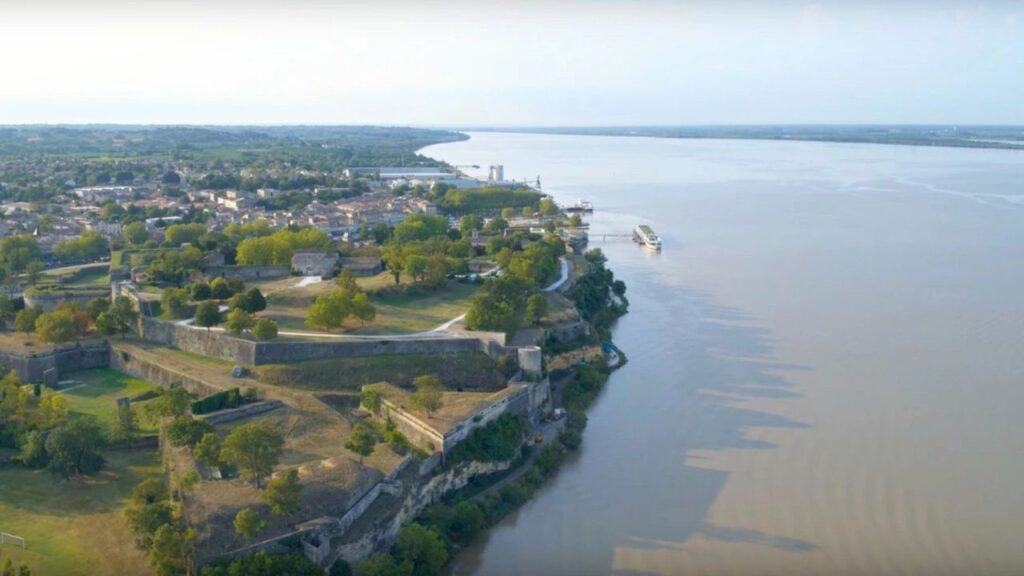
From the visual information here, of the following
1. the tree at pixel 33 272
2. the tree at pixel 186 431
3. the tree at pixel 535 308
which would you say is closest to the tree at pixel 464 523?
the tree at pixel 186 431

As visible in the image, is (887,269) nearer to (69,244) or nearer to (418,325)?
(418,325)

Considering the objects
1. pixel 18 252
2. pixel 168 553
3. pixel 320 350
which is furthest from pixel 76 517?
pixel 18 252

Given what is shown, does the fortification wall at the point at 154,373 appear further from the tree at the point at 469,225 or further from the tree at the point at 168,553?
the tree at the point at 469,225

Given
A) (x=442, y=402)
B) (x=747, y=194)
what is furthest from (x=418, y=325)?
(x=747, y=194)

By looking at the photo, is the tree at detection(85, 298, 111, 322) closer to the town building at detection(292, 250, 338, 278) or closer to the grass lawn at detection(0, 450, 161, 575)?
the town building at detection(292, 250, 338, 278)

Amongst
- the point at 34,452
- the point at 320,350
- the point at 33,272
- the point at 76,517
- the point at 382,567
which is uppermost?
the point at 33,272

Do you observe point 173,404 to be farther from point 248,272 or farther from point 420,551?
point 248,272
